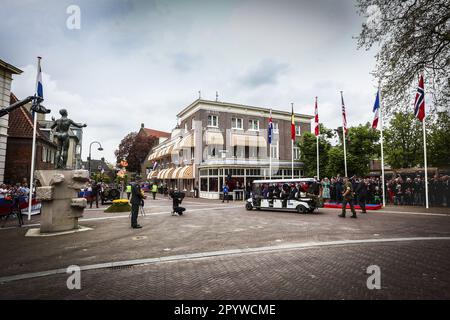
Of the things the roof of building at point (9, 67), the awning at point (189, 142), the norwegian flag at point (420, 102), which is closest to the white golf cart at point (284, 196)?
the norwegian flag at point (420, 102)

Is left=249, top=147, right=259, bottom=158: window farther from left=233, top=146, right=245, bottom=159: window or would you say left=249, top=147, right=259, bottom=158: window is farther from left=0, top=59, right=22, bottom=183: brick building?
left=0, top=59, right=22, bottom=183: brick building

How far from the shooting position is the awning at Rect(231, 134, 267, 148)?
3120 cm

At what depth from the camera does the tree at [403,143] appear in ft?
123

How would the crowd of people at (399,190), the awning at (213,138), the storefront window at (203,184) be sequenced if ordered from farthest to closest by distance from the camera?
the storefront window at (203,184)
the awning at (213,138)
the crowd of people at (399,190)

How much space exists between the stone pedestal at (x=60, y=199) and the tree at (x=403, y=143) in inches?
1641

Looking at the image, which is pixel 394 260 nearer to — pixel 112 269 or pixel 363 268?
pixel 363 268

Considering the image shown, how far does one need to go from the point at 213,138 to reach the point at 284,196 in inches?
615

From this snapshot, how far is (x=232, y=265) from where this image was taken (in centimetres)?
546

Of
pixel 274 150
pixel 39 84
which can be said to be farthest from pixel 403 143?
pixel 39 84

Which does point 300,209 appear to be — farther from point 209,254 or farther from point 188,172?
point 188,172

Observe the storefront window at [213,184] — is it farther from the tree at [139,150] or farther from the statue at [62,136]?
the tree at [139,150]

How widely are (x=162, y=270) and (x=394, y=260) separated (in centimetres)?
521

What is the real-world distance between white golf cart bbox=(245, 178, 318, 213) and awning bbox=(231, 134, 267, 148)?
13.4 meters
